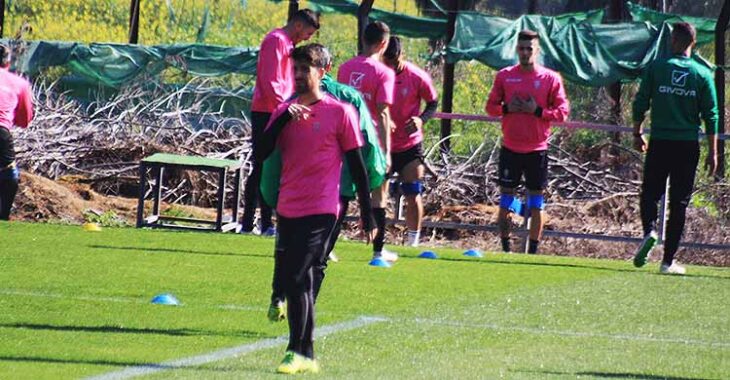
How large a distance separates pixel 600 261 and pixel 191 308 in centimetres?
672

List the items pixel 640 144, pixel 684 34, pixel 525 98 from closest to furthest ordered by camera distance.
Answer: pixel 684 34 < pixel 640 144 < pixel 525 98

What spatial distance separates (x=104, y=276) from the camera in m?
12.0

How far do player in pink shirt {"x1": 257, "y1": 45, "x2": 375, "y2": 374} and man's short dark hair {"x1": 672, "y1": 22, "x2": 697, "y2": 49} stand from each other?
6.22 meters

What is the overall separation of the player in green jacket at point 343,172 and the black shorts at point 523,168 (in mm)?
6149

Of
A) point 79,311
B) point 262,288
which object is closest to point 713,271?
point 262,288

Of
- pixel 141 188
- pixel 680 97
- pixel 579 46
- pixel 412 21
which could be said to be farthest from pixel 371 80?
pixel 412 21

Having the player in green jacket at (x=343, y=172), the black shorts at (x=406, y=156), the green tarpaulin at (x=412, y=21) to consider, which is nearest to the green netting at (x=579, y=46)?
the green tarpaulin at (x=412, y=21)

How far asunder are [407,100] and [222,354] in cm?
663

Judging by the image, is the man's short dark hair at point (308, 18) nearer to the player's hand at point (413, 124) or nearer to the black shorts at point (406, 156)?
the player's hand at point (413, 124)

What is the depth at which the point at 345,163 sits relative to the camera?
9047mm

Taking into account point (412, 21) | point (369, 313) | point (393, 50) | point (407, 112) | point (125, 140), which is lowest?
point (369, 313)

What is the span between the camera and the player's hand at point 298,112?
7992 millimetres

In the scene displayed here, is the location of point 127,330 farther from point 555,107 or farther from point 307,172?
point 555,107

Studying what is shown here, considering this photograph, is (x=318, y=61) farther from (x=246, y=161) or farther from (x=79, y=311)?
(x=246, y=161)
